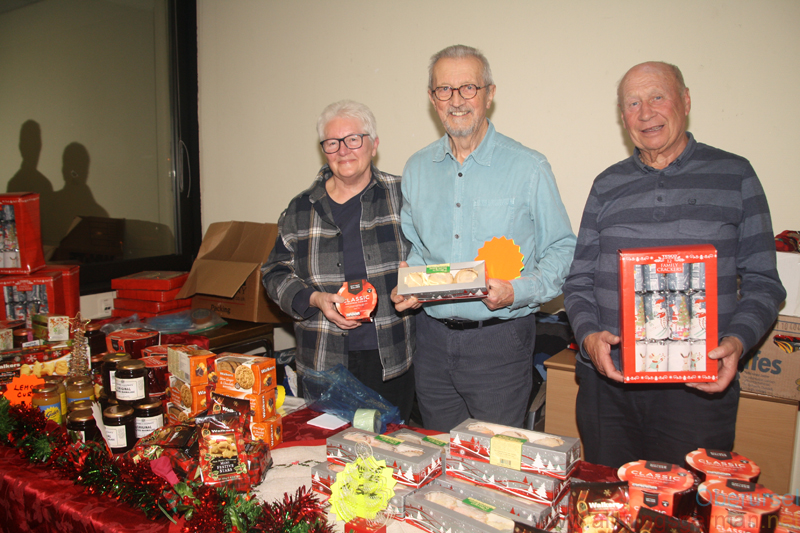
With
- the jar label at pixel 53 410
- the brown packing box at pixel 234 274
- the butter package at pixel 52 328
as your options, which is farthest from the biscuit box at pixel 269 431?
the brown packing box at pixel 234 274

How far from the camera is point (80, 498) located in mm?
1298

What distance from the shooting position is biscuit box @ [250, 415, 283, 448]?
148cm

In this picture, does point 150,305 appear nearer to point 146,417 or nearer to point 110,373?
point 110,373

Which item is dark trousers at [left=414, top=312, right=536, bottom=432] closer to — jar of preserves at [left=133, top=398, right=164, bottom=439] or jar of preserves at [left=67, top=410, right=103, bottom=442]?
jar of preserves at [left=133, top=398, right=164, bottom=439]

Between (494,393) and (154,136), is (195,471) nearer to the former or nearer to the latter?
(494,393)

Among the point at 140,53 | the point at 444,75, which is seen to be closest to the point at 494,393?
the point at 444,75

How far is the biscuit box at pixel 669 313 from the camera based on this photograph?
1357 millimetres

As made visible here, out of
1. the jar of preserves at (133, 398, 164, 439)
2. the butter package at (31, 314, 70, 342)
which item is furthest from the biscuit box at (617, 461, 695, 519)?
the butter package at (31, 314, 70, 342)

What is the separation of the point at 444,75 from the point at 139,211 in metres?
2.90

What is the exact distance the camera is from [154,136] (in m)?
3.86

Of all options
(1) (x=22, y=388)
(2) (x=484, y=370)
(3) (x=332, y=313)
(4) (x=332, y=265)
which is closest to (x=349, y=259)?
(4) (x=332, y=265)

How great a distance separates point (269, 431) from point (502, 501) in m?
0.72

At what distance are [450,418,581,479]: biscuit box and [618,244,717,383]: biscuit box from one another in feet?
1.22

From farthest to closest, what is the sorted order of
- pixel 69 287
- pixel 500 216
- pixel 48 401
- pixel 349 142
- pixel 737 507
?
pixel 69 287 → pixel 349 142 → pixel 500 216 → pixel 48 401 → pixel 737 507
